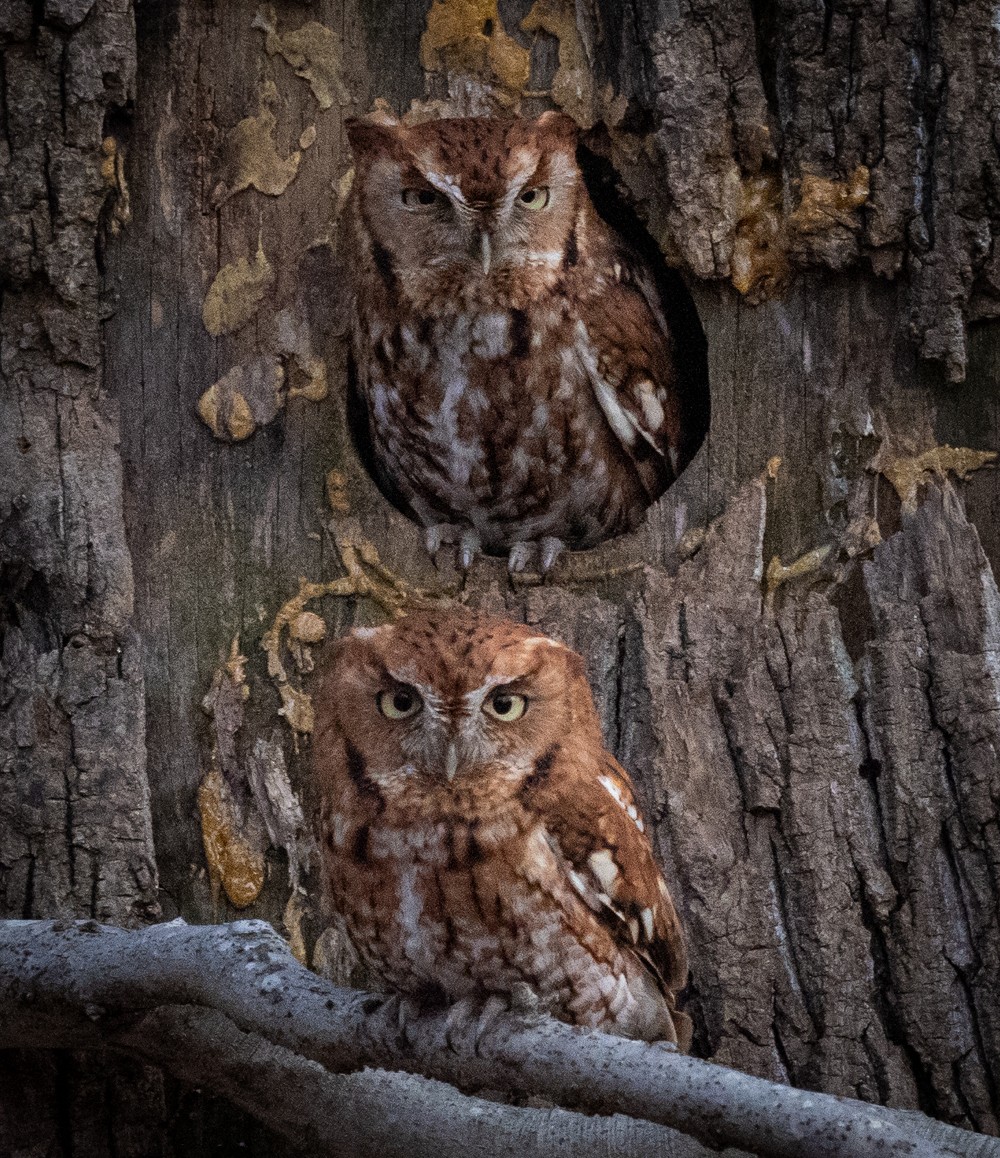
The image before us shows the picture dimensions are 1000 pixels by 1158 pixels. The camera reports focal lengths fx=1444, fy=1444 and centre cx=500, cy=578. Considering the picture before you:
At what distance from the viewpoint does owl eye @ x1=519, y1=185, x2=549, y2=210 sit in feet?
9.24

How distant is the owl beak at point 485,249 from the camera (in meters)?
2.78

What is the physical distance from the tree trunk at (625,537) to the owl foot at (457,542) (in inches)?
1.2

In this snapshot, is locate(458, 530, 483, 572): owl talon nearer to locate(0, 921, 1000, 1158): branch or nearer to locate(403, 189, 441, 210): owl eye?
locate(403, 189, 441, 210): owl eye

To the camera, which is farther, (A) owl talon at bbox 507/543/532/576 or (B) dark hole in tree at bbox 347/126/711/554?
(B) dark hole in tree at bbox 347/126/711/554

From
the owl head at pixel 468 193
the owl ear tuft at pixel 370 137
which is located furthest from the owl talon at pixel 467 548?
the owl ear tuft at pixel 370 137

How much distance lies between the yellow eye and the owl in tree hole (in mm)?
594

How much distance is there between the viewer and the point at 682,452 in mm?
3170

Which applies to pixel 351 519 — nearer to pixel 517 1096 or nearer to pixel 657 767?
pixel 657 767

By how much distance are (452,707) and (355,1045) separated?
1.68 feet

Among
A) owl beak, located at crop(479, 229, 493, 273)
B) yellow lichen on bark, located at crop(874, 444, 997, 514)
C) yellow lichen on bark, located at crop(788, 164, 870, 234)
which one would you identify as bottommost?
yellow lichen on bark, located at crop(874, 444, 997, 514)

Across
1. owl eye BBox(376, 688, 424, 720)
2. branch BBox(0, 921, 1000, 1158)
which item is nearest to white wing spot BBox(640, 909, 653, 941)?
branch BBox(0, 921, 1000, 1158)

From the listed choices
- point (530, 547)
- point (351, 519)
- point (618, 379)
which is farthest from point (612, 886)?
point (618, 379)

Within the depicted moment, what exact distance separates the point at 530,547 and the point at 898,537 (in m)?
0.73

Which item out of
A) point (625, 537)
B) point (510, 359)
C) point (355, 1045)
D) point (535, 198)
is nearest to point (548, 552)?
point (625, 537)
